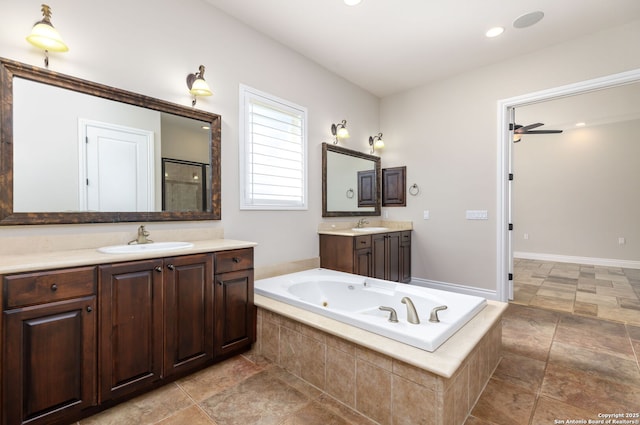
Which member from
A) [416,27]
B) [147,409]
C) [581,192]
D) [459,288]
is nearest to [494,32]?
[416,27]

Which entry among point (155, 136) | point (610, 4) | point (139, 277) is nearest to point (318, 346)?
point (139, 277)

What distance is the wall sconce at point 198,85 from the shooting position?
91.7 inches

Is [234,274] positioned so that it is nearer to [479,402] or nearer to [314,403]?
[314,403]

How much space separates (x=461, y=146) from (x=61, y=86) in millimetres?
4054

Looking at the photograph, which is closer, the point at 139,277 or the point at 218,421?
the point at 218,421

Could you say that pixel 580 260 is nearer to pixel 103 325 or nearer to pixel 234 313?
pixel 234 313

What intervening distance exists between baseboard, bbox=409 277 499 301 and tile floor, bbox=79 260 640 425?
2.37 feet

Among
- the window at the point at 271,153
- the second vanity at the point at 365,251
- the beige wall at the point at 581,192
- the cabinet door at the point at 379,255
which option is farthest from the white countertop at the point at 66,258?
the beige wall at the point at 581,192

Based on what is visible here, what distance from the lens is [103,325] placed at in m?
1.59

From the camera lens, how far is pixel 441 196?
13.4 feet

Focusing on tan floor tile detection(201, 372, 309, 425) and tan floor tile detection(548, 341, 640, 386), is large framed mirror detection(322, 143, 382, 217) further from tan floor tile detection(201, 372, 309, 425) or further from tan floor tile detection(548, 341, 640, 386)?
tan floor tile detection(548, 341, 640, 386)

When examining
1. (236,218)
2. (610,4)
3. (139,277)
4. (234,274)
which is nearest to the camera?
(139,277)

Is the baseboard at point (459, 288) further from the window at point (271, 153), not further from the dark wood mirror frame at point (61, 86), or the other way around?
the dark wood mirror frame at point (61, 86)

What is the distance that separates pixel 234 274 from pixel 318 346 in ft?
→ 2.65
